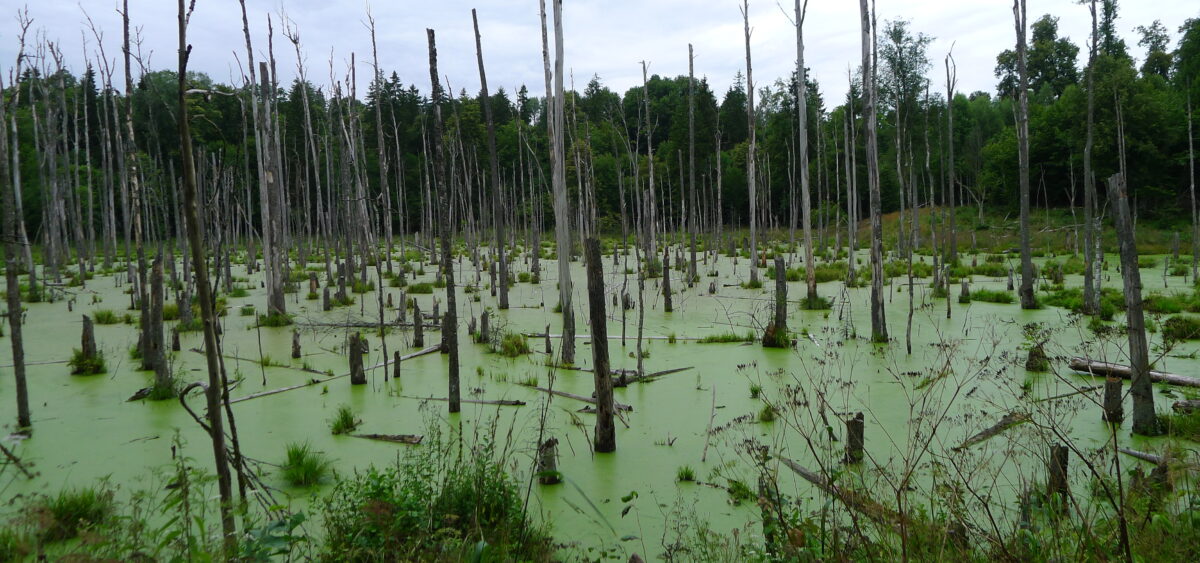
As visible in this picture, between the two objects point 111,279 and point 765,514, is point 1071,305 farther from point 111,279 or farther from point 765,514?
point 111,279

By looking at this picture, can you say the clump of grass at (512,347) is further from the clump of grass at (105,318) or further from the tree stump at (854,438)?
the clump of grass at (105,318)

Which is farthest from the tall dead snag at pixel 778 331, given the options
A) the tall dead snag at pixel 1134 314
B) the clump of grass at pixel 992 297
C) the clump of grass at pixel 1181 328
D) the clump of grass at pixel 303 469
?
the clump of grass at pixel 303 469

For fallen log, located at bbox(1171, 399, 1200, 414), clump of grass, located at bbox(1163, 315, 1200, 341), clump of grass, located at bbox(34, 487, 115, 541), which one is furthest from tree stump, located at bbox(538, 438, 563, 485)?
clump of grass, located at bbox(1163, 315, 1200, 341)

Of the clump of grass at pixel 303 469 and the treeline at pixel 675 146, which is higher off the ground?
the treeline at pixel 675 146

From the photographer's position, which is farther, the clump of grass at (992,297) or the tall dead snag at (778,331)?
the clump of grass at (992,297)

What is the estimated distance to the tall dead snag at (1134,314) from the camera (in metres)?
4.62

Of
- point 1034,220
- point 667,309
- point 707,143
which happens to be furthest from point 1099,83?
point 667,309

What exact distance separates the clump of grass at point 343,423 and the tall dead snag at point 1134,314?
5.70 m

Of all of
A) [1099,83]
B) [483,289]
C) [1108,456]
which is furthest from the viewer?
[1099,83]

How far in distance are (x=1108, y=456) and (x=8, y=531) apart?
611 centimetres

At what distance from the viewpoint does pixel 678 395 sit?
261 inches

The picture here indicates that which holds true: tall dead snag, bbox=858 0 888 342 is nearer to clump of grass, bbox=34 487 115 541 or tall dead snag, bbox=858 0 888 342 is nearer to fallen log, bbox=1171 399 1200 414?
fallen log, bbox=1171 399 1200 414

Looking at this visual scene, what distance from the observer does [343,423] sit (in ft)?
18.5

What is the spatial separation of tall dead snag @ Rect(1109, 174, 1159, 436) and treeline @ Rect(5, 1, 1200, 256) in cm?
1321
